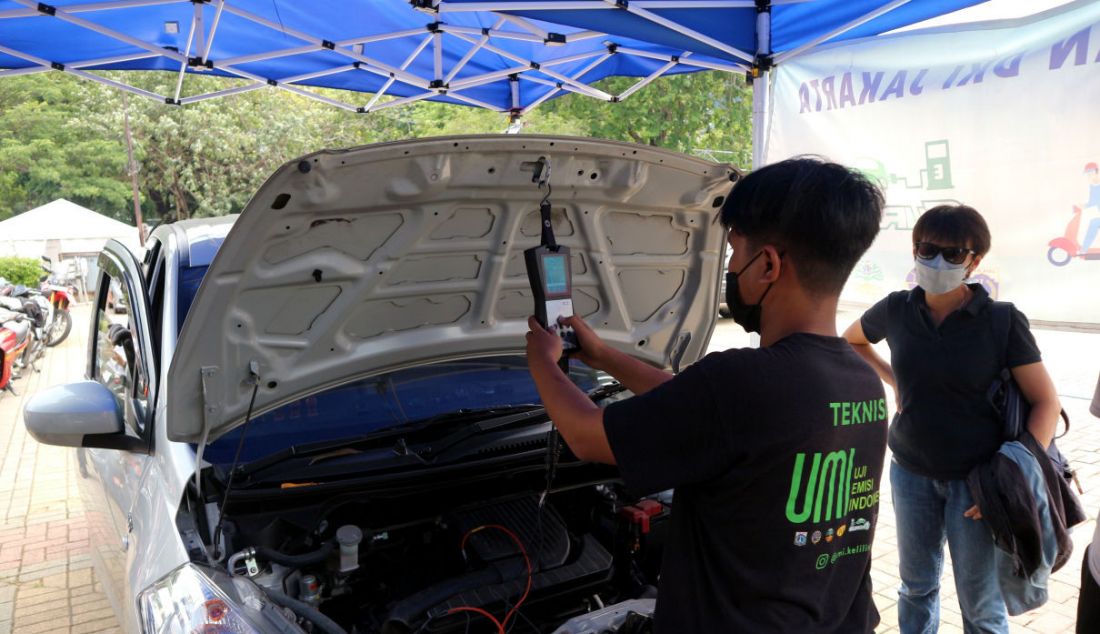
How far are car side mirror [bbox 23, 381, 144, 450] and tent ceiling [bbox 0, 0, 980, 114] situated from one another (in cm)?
296

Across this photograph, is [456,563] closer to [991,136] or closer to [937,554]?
[937,554]

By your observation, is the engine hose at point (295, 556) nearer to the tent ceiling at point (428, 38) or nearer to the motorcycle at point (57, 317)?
the tent ceiling at point (428, 38)

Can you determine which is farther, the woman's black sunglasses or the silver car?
the woman's black sunglasses

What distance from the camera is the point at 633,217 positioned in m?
2.63

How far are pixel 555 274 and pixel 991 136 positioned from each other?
315 cm

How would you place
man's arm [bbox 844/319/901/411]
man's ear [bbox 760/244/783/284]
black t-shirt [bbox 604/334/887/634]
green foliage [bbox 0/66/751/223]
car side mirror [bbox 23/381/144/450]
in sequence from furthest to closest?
green foliage [bbox 0/66/751/223], man's arm [bbox 844/319/901/411], car side mirror [bbox 23/381/144/450], man's ear [bbox 760/244/783/284], black t-shirt [bbox 604/334/887/634]

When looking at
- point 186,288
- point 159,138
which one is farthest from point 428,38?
point 159,138

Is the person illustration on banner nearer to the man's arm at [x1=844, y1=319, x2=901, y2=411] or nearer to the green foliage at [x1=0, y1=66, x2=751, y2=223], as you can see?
the man's arm at [x1=844, y1=319, x2=901, y2=411]

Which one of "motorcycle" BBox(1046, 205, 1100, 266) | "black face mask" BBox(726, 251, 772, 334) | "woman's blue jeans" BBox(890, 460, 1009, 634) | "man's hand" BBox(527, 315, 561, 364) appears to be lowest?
"woman's blue jeans" BBox(890, 460, 1009, 634)

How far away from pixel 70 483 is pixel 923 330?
6.19m

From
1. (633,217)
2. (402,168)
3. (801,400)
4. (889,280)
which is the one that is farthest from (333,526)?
(889,280)

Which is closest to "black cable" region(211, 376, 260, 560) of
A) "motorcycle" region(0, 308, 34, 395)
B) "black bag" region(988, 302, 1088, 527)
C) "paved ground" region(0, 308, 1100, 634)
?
"paved ground" region(0, 308, 1100, 634)

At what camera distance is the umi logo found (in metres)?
1.29

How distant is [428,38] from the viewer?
6531 mm
